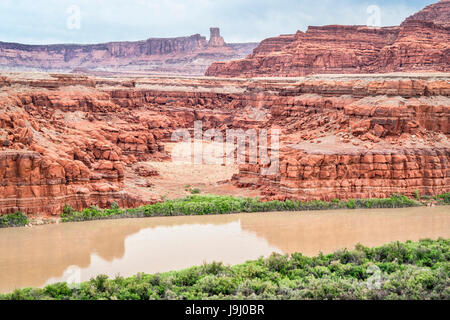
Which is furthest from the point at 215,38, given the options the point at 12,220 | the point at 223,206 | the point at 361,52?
the point at 12,220

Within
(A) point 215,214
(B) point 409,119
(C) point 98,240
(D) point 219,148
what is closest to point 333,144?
(B) point 409,119

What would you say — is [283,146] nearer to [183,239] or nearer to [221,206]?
[221,206]

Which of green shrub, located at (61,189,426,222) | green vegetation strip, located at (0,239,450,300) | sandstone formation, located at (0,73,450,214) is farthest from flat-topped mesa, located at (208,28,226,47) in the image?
green vegetation strip, located at (0,239,450,300)

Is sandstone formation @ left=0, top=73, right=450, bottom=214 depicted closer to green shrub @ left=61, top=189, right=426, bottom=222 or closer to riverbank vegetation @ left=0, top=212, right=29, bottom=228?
riverbank vegetation @ left=0, top=212, right=29, bottom=228

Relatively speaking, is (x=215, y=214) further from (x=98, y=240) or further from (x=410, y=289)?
(x=410, y=289)

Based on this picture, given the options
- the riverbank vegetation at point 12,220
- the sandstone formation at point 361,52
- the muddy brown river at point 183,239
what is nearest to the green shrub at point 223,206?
the muddy brown river at point 183,239

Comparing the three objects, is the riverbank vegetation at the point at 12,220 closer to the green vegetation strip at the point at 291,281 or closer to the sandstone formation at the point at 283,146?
the sandstone formation at the point at 283,146
